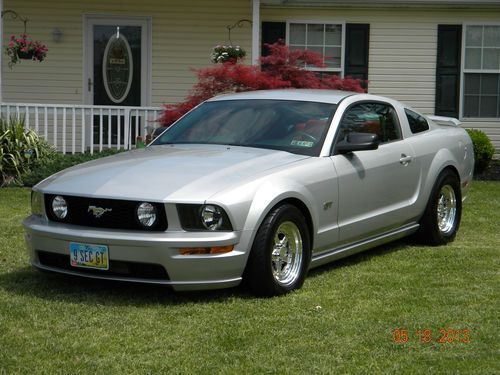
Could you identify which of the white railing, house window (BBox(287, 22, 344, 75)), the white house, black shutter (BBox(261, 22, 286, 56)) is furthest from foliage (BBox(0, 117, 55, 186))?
house window (BBox(287, 22, 344, 75))

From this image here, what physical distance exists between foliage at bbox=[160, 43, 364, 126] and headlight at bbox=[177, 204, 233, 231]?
615 cm

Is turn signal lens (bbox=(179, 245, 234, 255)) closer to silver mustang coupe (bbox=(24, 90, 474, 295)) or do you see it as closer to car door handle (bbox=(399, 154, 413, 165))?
silver mustang coupe (bbox=(24, 90, 474, 295))

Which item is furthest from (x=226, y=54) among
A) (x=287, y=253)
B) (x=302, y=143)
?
(x=287, y=253)

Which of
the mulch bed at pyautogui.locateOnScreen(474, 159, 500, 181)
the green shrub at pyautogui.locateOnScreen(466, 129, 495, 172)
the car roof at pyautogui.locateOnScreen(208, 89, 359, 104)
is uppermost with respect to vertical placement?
the car roof at pyautogui.locateOnScreen(208, 89, 359, 104)

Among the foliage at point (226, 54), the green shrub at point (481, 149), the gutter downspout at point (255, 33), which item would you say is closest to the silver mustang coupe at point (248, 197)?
the gutter downspout at point (255, 33)

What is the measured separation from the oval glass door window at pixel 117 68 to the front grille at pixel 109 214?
9.61m

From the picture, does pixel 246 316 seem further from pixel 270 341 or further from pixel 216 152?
pixel 216 152

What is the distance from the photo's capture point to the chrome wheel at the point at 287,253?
19.4ft

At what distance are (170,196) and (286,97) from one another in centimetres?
203

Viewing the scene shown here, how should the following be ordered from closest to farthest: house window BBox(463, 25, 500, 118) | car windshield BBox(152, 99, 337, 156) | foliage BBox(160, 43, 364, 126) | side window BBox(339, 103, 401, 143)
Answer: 1. car windshield BBox(152, 99, 337, 156)
2. side window BBox(339, 103, 401, 143)
3. foliage BBox(160, 43, 364, 126)
4. house window BBox(463, 25, 500, 118)

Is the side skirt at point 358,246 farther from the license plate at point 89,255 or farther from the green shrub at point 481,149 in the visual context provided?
the green shrub at point 481,149

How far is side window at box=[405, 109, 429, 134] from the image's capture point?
7.94 m

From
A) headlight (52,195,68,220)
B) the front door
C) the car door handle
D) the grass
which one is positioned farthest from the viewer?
the front door

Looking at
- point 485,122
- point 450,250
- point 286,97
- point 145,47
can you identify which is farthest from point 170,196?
point 485,122
